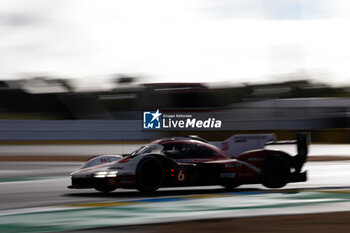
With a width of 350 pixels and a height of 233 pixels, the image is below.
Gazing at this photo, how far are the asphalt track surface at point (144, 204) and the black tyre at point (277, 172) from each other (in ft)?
0.78

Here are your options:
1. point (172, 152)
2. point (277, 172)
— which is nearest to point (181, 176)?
point (172, 152)

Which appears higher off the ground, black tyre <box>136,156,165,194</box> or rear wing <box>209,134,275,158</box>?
rear wing <box>209,134,275,158</box>

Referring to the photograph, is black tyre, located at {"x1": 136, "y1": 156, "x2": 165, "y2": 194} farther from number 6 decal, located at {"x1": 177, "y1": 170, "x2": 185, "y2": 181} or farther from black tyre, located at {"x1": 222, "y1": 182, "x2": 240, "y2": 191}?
black tyre, located at {"x1": 222, "y1": 182, "x2": 240, "y2": 191}

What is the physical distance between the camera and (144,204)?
8648 mm

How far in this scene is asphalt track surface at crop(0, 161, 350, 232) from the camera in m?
7.05

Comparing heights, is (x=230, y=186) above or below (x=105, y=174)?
below

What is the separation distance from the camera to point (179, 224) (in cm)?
670

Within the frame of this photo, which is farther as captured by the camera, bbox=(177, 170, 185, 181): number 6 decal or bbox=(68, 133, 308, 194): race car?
bbox=(177, 170, 185, 181): number 6 decal

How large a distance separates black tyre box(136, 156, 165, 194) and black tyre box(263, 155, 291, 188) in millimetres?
2209

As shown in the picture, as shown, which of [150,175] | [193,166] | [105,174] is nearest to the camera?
[105,174]

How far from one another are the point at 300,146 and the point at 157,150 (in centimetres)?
303

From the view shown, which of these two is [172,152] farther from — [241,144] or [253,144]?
[253,144]

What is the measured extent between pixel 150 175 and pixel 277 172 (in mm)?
2651

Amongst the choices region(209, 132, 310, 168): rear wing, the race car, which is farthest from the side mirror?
region(209, 132, 310, 168): rear wing
